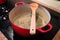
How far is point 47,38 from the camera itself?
0.54m

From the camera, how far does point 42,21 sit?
0.57 meters

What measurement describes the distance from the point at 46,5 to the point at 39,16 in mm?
139

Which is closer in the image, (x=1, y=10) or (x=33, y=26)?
(x=33, y=26)

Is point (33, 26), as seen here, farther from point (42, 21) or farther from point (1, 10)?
point (1, 10)

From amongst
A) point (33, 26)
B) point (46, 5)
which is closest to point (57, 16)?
point (46, 5)

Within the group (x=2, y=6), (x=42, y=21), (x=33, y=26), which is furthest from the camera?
(x=2, y=6)

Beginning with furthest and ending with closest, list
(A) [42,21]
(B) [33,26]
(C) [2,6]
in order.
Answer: (C) [2,6], (A) [42,21], (B) [33,26]

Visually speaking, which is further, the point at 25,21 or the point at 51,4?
the point at 51,4

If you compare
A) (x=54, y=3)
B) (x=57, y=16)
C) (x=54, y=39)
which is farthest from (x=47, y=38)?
(x=54, y=3)

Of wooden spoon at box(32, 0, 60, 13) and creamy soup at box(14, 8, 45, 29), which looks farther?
wooden spoon at box(32, 0, 60, 13)

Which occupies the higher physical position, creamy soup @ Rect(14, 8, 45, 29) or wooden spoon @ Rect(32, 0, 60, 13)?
wooden spoon @ Rect(32, 0, 60, 13)

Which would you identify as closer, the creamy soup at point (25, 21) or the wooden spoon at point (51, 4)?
the creamy soup at point (25, 21)

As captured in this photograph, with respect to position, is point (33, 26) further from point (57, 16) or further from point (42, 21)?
point (57, 16)

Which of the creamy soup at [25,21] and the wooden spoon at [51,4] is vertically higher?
the wooden spoon at [51,4]
